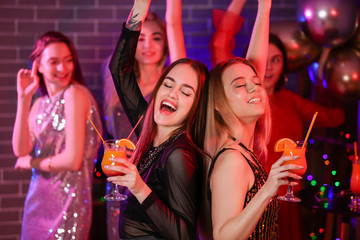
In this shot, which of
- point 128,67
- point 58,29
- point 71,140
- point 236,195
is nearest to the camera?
point 236,195

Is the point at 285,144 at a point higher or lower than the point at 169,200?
higher

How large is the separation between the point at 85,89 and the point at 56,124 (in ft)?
1.06

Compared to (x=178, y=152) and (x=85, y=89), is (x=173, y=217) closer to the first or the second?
(x=178, y=152)

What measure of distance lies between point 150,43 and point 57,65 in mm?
677

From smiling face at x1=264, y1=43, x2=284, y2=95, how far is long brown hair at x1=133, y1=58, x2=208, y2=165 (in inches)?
55.3

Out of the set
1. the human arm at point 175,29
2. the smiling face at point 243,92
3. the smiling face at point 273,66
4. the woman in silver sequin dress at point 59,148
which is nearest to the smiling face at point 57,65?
the woman in silver sequin dress at point 59,148

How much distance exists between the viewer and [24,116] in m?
3.85

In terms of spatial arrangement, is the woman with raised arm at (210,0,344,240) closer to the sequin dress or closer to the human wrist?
the sequin dress

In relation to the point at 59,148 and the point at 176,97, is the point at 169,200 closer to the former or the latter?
the point at 176,97

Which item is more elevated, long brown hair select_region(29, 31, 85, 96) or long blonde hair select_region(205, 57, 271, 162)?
long brown hair select_region(29, 31, 85, 96)

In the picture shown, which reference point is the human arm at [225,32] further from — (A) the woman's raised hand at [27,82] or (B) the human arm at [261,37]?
(A) the woman's raised hand at [27,82]

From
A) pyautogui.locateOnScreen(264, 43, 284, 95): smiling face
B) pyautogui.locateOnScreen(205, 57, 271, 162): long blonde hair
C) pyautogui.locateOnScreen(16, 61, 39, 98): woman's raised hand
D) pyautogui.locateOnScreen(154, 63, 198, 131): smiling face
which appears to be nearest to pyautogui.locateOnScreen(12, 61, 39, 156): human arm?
pyautogui.locateOnScreen(16, 61, 39, 98): woman's raised hand

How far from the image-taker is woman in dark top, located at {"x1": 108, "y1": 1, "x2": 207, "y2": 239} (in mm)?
2037

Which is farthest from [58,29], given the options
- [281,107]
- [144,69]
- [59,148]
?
[281,107]
